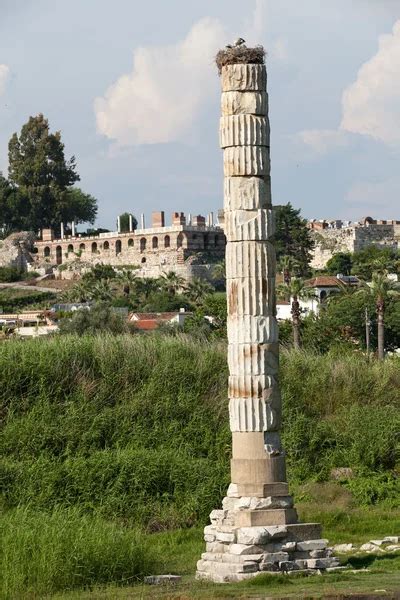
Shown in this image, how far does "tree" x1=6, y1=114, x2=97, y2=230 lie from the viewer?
102 m

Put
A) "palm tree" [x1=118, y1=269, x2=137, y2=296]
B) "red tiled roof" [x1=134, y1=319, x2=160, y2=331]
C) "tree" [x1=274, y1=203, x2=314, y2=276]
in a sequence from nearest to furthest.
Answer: "red tiled roof" [x1=134, y1=319, x2=160, y2=331]
"palm tree" [x1=118, y1=269, x2=137, y2=296]
"tree" [x1=274, y1=203, x2=314, y2=276]

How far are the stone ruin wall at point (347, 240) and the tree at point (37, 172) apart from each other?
62.8 feet

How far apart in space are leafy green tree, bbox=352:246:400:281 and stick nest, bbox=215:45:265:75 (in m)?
55.4

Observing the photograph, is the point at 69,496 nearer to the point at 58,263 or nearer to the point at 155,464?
the point at 155,464

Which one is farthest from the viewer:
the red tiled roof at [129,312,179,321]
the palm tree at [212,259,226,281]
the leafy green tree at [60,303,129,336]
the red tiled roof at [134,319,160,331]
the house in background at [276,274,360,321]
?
the palm tree at [212,259,226,281]

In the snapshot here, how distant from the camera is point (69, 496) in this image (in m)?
20.5

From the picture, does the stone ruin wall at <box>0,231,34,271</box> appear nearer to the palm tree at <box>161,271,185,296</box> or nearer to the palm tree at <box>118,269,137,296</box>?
the palm tree at <box>161,271,185,296</box>

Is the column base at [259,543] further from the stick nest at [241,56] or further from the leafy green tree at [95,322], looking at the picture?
the leafy green tree at [95,322]

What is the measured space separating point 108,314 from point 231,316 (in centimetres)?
3197

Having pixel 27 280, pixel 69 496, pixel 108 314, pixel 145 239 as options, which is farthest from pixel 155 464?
pixel 145 239

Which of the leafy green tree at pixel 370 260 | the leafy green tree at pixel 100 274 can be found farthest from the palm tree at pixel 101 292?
the leafy green tree at pixel 370 260

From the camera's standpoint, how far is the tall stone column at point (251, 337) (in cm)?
1464

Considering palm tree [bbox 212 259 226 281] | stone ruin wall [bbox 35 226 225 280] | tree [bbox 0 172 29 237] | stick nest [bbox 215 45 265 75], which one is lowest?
palm tree [bbox 212 259 226 281]

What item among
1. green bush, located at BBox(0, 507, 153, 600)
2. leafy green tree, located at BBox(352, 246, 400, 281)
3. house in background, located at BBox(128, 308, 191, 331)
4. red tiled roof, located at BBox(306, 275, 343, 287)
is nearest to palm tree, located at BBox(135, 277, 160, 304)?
red tiled roof, located at BBox(306, 275, 343, 287)
